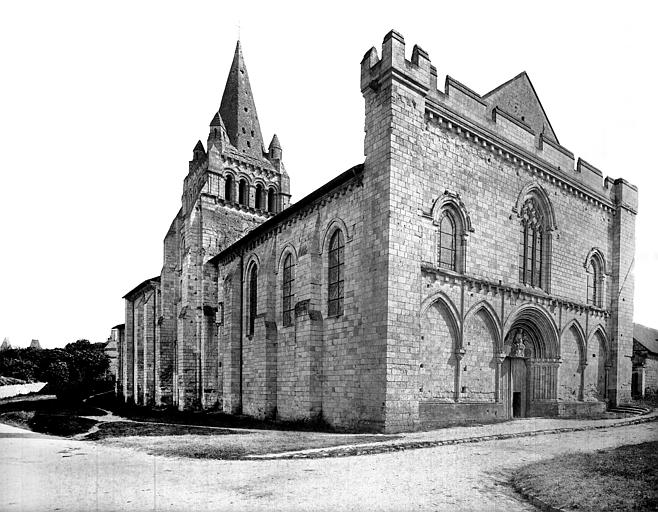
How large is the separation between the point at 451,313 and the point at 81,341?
263 ft

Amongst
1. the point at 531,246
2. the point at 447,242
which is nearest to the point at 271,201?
the point at 531,246

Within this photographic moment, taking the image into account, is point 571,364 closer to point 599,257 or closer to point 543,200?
point 599,257

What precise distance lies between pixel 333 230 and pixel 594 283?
1341cm

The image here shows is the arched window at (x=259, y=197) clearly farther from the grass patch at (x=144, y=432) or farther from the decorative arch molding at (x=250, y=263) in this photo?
the grass patch at (x=144, y=432)

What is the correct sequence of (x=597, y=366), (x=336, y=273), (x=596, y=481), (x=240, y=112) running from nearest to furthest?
(x=596, y=481) < (x=336, y=273) < (x=597, y=366) < (x=240, y=112)

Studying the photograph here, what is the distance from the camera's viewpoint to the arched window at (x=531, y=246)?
1962 cm

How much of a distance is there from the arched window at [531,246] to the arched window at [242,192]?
2063cm

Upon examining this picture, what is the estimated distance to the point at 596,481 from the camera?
23.1 ft

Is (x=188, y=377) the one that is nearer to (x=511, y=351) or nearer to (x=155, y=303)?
(x=155, y=303)

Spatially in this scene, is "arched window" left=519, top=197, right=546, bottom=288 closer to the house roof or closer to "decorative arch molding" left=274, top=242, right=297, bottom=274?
"decorative arch molding" left=274, top=242, right=297, bottom=274

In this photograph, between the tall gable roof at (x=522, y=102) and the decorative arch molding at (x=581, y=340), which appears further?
the decorative arch molding at (x=581, y=340)

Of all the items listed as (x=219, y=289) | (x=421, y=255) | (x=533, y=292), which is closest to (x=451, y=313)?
(x=421, y=255)

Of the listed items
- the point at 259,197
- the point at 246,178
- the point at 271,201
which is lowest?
the point at 271,201

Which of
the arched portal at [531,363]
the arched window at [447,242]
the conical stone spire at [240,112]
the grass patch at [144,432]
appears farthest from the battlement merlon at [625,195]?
the conical stone spire at [240,112]
